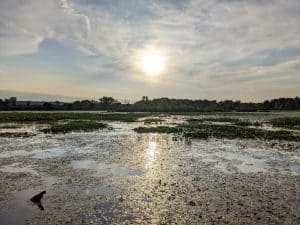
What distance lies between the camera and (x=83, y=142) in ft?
80.8

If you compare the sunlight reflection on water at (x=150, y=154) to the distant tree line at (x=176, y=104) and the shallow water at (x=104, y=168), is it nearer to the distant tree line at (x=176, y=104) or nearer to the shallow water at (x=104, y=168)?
the shallow water at (x=104, y=168)

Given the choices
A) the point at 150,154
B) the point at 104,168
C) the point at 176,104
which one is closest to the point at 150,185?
the point at 104,168

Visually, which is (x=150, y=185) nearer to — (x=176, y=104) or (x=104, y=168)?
(x=104, y=168)

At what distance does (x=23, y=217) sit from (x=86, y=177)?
4725mm

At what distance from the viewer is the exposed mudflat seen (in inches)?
346

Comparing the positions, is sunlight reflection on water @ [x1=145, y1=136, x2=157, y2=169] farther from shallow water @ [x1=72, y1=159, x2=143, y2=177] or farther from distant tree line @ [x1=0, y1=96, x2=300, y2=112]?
distant tree line @ [x1=0, y1=96, x2=300, y2=112]

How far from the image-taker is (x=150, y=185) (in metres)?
12.0

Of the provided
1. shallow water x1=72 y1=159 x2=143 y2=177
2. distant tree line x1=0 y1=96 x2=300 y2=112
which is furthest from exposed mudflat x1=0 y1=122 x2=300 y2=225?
distant tree line x1=0 y1=96 x2=300 y2=112

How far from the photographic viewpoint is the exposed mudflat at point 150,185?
878cm

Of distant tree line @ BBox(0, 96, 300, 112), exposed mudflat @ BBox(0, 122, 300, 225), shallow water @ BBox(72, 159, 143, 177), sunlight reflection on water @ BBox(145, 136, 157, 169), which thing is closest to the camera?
exposed mudflat @ BBox(0, 122, 300, 225)

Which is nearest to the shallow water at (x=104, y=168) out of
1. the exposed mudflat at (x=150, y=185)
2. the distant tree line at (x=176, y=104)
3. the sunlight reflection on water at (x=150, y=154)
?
the exposed mudflat at (x=150, y=185)

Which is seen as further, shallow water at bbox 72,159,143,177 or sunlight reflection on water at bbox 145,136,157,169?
sunlight reflection on water at bbox 145,136,157,169

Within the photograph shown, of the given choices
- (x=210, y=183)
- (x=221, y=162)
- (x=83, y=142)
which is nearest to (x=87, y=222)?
(x=210, y=183)

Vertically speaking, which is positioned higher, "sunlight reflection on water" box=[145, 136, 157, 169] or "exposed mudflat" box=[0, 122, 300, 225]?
"sunlight reflection on water" box=[145, 136, 157, 169]
